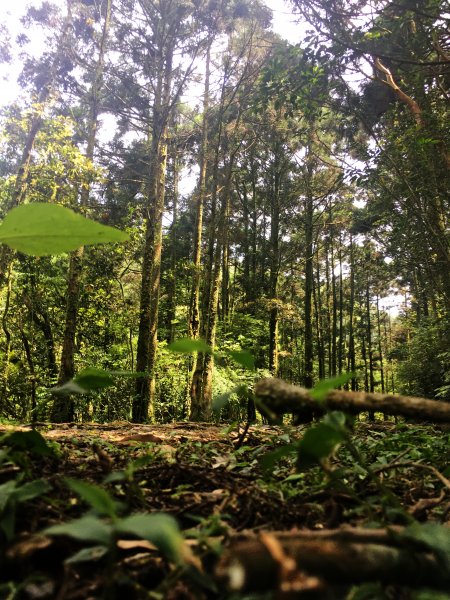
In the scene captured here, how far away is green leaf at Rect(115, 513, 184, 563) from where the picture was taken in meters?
0.41

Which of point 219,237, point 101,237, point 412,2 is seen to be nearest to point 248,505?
point 101,237

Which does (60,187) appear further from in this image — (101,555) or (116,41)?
(101,555)

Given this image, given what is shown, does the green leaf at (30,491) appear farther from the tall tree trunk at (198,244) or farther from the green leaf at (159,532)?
the tall tree trunk at (198,244)

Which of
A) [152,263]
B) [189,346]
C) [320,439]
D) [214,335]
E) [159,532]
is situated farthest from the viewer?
[214,335]

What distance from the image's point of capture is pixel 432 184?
624 centimetres

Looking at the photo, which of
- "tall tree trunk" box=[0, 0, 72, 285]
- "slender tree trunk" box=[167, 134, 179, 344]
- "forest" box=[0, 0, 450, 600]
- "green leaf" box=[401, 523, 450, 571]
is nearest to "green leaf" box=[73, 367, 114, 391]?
"forest" box=[0, 0, 450, 600]

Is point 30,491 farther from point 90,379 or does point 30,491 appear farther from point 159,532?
point 159,532

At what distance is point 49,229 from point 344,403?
2.54 feet

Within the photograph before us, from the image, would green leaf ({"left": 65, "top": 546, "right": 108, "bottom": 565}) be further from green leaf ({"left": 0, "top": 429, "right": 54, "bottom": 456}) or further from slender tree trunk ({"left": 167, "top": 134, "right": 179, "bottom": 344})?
slender tree trunk ({"left": 167, "top": 134, "right": 179, "bottom": 344})

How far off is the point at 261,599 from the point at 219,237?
8.98m

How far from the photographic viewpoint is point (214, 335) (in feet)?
30.5

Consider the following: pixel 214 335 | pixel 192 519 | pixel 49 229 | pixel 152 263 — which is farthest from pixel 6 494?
pixel 214 335

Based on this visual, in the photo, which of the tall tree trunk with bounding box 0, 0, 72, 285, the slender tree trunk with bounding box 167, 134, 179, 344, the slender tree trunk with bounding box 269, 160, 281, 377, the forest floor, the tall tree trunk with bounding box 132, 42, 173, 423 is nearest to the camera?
the forest floor

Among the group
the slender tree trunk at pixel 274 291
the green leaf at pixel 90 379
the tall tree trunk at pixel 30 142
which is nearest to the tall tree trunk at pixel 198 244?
the slender tree trunk at pixel 274 291
